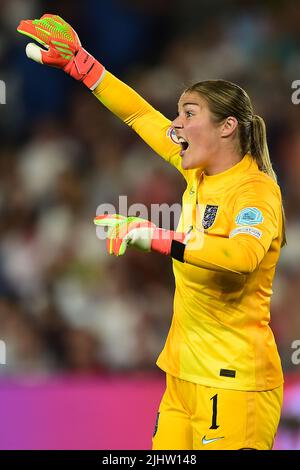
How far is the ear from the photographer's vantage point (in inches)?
101

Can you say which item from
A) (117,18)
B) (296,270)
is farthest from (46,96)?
(296,270)

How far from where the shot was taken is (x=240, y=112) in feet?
8.48

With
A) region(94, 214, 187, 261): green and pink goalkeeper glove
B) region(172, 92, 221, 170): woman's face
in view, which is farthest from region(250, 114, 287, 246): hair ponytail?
region(94, 214, 187, 261): green and pink goalkeeper glove

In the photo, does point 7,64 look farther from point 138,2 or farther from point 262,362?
point 262,362

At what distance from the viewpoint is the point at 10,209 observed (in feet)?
15.9

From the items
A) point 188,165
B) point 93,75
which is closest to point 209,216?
point 188,165

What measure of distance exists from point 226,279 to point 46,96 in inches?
113

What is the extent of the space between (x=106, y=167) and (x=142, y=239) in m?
2.74

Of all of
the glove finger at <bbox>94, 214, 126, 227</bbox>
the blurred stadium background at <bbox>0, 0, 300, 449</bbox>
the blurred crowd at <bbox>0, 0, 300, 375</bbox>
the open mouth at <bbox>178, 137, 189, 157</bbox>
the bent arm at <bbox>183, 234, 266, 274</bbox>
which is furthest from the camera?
the blurred crowd at <bbox>0, 0, 300, 375</bbox>

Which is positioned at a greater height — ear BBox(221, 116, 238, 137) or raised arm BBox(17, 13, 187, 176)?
raised arm BBox(17, 13, 187, 176)

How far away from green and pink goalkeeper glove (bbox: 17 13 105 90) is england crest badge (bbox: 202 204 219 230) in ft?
2.46

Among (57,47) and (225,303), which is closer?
(225,303)

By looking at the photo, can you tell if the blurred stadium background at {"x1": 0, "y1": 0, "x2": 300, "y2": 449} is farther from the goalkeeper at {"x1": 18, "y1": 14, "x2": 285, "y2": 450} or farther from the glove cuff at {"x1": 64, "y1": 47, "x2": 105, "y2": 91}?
the glove cuff at {"x1": 64, "y1": 47, "x2": 105, "y2": 91}

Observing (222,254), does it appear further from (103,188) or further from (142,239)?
(103,188)
